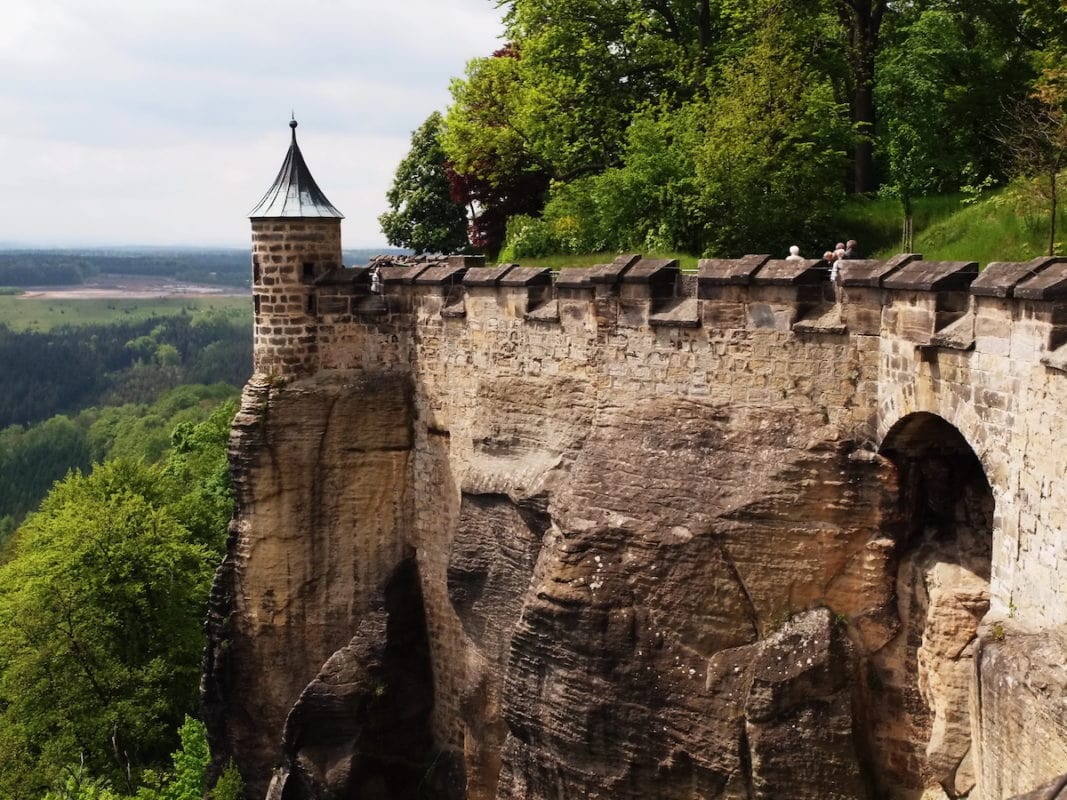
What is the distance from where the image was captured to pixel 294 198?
18125 millimetres

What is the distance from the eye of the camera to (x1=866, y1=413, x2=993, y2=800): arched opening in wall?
11141mm

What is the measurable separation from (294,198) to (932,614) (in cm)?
1152

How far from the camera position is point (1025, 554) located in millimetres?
9688

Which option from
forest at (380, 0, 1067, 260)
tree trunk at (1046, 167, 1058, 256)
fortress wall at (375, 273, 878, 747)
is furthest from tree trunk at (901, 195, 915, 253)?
fortress wall at (375, 273, 878, 747)

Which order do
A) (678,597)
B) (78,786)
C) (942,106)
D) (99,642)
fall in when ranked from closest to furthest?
(678,597)
(942,106)
(78,786)
(99,642)

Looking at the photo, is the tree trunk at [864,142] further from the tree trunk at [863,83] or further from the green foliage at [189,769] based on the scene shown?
the green foliage at [189,769]

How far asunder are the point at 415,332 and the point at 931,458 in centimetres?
874

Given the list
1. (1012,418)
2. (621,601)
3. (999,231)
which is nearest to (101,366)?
(999,231)

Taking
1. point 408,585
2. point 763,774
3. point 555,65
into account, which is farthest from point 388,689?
point 555,65

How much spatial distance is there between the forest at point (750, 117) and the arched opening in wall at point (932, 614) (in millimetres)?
4936

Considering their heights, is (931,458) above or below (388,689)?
above

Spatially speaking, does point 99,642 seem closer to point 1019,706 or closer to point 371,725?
point 371,725

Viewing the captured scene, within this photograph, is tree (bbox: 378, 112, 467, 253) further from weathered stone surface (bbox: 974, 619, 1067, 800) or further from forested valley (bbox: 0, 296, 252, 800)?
weathered stone surface (bbox: 974, 619, 1067, 800)

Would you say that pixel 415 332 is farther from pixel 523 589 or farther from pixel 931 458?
pixel 931 458
